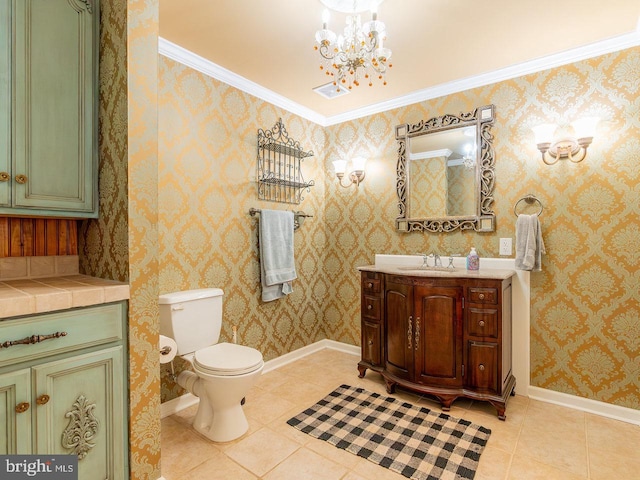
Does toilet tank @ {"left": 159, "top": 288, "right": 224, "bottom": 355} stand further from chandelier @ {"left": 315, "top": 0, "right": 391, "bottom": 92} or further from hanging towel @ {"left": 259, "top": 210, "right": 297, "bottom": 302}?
chandelier @ {"left": 315, "top": 0, "right": 391, "bottom": 92}

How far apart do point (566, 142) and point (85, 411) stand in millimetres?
3148

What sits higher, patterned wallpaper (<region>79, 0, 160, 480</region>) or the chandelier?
the chandelier

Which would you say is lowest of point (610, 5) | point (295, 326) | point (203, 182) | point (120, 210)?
point (295, 326)

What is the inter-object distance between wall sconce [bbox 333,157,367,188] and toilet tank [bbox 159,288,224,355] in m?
1.71

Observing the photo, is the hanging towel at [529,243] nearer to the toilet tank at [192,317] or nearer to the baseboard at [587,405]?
the baseboard at [587,405]

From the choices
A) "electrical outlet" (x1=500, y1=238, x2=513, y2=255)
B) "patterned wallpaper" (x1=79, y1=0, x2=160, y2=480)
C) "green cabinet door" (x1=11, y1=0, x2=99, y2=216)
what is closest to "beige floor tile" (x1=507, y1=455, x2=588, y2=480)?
"electrical outlet" (x1=500, y1=238, x2=513, y2=255)

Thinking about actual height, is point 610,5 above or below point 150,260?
above

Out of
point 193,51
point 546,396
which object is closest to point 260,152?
point 193,51

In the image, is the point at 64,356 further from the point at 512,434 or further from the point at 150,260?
the point at 512,434

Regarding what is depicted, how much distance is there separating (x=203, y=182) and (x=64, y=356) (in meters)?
1.51

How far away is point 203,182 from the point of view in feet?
8.17

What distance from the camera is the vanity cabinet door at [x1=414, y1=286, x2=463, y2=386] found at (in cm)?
231

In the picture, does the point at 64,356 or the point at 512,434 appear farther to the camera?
the point at 512,434

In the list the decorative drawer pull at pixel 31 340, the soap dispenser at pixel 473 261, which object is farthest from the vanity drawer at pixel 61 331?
the soap dispenser at pixel 473 261
